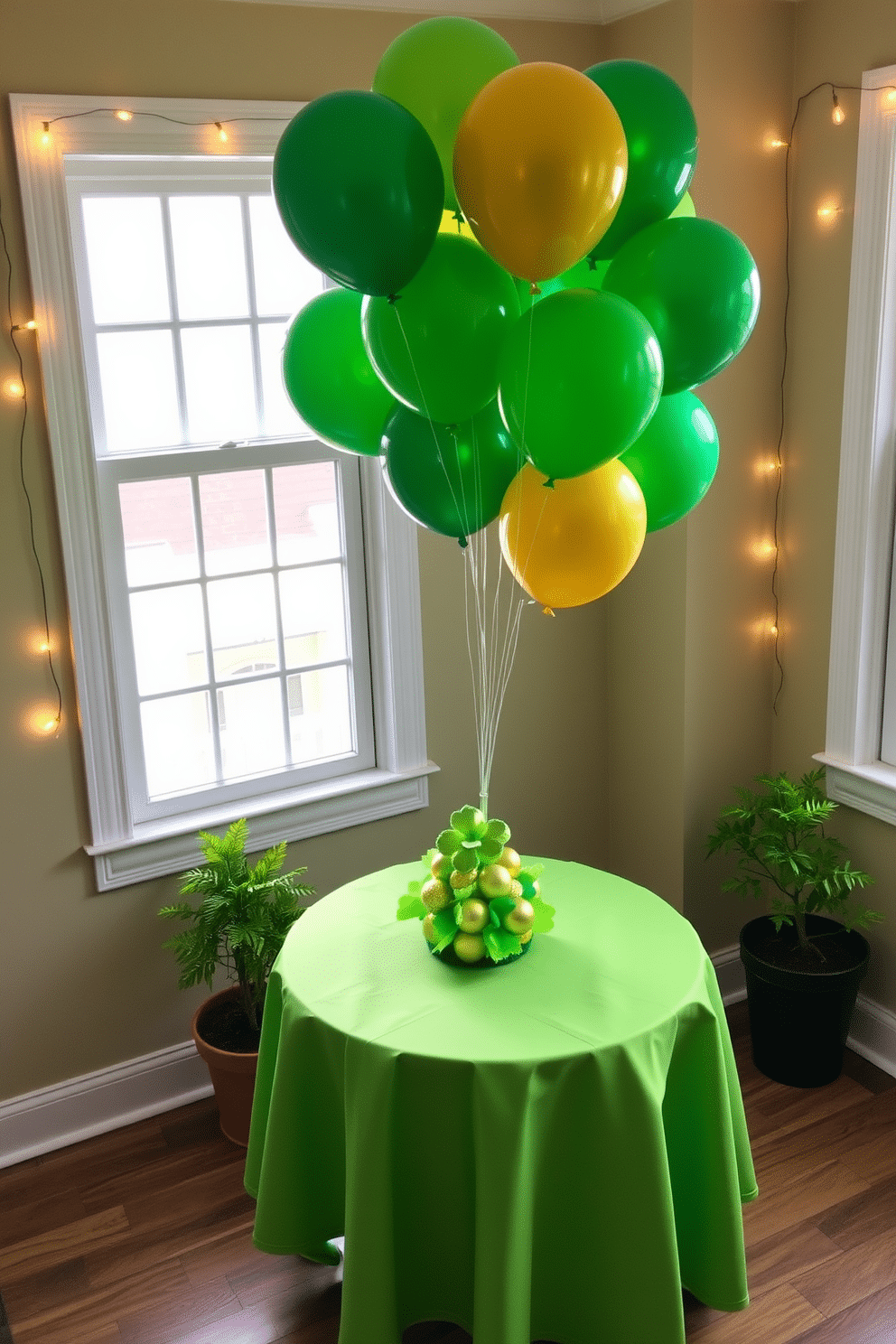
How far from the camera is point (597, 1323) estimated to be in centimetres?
213

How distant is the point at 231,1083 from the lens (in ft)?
9.62

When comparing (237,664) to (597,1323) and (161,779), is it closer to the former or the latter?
(161,779)

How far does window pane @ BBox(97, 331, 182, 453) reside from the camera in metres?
2.88

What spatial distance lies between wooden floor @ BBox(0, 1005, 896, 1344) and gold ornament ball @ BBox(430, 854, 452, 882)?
3.07ft

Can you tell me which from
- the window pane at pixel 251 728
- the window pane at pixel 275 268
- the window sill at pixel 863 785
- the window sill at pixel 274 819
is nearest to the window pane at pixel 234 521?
the window pane at pixel 251 728

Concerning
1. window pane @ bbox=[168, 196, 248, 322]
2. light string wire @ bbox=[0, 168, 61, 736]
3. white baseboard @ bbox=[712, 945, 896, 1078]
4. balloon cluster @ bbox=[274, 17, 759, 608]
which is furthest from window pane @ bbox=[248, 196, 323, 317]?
white baseboard @ bbox=[712, 945, 896, 1078]

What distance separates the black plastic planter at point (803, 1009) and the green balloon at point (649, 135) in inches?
78.7

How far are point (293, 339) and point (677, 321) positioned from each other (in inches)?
27.4

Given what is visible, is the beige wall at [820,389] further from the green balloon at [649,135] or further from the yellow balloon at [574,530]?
the yellow balloon at [574,530]

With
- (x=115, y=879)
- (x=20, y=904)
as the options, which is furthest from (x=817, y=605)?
(x=20, y=904)

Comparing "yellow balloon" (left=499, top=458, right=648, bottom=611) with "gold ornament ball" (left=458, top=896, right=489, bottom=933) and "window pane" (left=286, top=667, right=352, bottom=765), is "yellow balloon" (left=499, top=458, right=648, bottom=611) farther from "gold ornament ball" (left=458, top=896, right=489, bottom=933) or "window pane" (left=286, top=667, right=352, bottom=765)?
"window pane" (left=286, top=667, right=352, bottom=765)

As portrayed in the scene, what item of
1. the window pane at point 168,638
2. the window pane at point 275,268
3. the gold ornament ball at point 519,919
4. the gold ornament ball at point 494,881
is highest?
the window pane at point 275,268

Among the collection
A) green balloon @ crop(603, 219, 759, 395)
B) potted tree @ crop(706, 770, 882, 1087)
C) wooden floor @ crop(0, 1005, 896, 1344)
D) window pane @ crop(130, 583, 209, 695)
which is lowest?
wooden floor @ crop(0, 1005, 896, 1344)

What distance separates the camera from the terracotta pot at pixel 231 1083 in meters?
2.88
